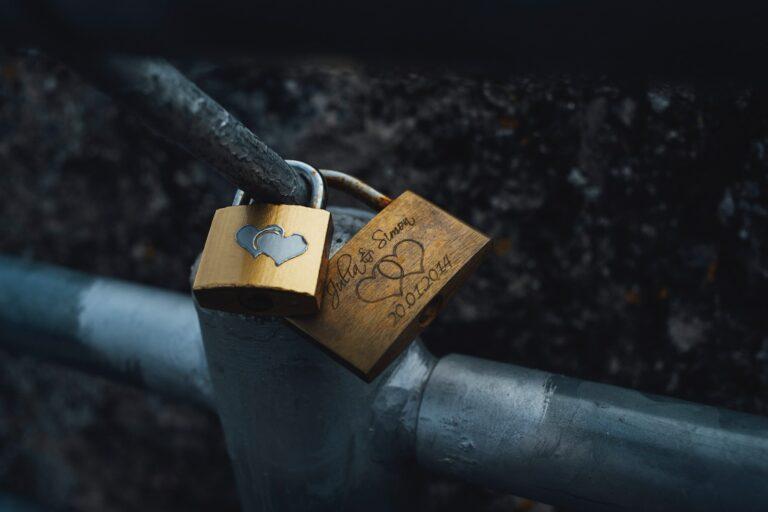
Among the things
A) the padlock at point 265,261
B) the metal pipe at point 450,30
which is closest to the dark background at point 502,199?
the padlock at point 265,261

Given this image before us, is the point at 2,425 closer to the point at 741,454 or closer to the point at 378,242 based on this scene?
the point at 378,242

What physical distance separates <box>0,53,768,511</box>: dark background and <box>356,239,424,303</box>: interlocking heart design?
22cm

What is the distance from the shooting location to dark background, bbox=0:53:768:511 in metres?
0.78

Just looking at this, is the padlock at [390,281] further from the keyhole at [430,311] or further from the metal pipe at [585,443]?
the metal pipe at [585,443]

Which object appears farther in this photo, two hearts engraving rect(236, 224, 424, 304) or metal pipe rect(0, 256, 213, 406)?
metal pipe rect(0, 256, 213, 406)

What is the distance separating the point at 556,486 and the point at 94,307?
630 mm

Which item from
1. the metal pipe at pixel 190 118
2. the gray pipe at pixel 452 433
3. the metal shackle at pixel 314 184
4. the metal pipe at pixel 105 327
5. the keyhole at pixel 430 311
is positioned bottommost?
the metal pipe at pixel 105 327

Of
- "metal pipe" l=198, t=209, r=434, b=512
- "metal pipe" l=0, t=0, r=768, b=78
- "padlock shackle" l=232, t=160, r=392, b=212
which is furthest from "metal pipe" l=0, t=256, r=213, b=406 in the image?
"metal pipe" l=0, t=0, r=768, b=78

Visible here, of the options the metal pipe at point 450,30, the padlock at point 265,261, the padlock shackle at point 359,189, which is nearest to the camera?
the metal pipe at point 450,30

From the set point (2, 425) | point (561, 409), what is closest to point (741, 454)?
point (561, 409)

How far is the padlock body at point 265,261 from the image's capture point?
0.43m

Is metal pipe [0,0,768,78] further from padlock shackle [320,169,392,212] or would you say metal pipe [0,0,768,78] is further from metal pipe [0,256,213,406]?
metal pipe [0,256,213,406]

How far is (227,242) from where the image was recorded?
1.50ft

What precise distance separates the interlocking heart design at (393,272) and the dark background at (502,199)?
0.72ft
